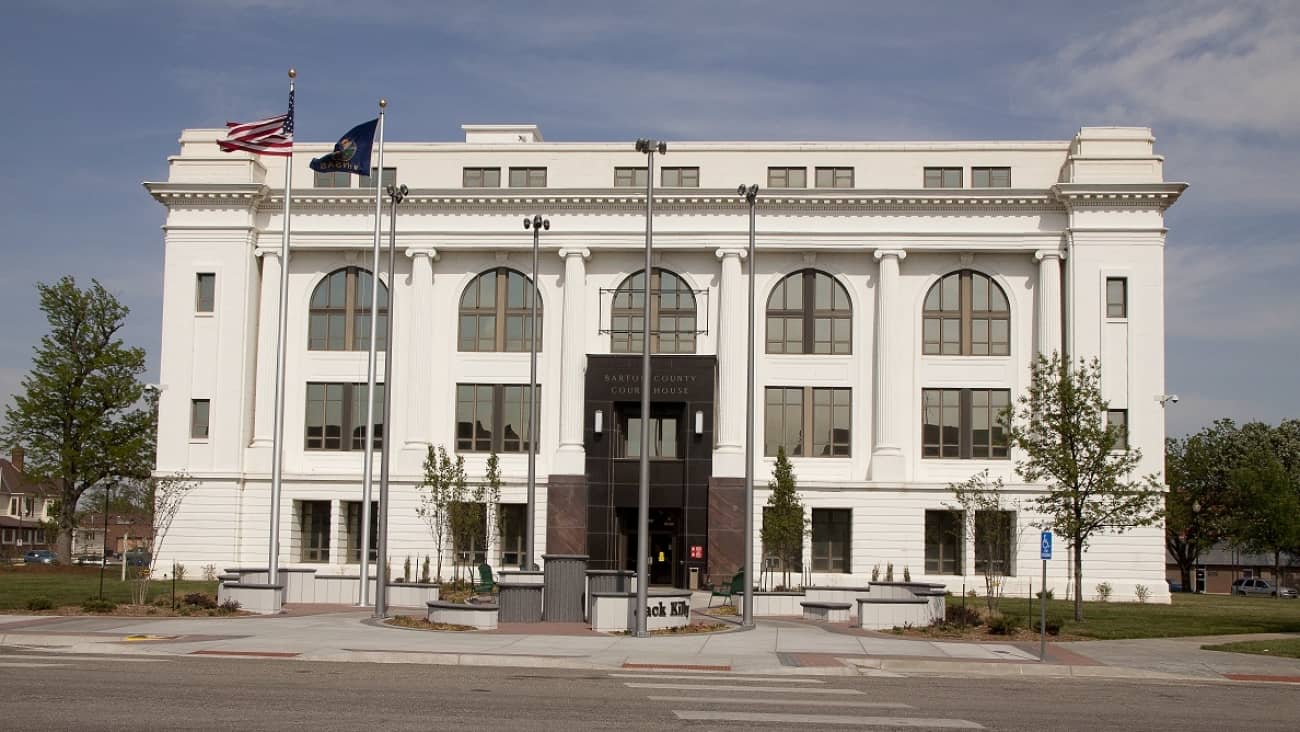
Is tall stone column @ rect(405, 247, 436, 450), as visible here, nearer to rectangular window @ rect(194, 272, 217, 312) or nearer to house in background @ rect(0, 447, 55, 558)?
Answer: rectangular window @ rect(194, 272, 217, 312)

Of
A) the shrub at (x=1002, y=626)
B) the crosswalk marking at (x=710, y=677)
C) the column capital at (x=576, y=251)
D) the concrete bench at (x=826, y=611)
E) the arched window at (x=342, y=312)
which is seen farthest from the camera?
the arched window at (x=342, y=312)

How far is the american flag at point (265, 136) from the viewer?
131 feet

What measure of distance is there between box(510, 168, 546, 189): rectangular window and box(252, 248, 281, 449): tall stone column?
10782 mm

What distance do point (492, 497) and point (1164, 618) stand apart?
2662 centimetres

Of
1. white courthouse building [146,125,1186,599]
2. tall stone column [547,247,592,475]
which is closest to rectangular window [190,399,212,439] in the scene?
white courthouse building [146,125,1186,599]

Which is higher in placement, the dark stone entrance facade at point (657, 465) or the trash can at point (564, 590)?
the dark stone entrance facade at point (657, 465)

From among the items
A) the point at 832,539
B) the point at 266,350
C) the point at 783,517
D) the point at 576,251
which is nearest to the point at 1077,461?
the point at 783,517

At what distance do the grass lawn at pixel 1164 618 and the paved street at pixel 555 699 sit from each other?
11.4 metres

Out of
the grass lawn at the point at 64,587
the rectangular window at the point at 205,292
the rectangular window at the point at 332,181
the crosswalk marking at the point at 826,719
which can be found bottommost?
the grass lawn at the point at 64,587

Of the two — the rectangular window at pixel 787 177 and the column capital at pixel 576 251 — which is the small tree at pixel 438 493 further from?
the rectangular window at pixel 787 177

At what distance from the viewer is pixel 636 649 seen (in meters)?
27.3

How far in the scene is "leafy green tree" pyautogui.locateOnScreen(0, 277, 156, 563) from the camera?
70500mm

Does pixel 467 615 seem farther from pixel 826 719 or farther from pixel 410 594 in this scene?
pixel 826 719

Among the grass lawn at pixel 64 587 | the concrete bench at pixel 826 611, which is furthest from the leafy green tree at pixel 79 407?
the concrete bench at pixel 826 611
